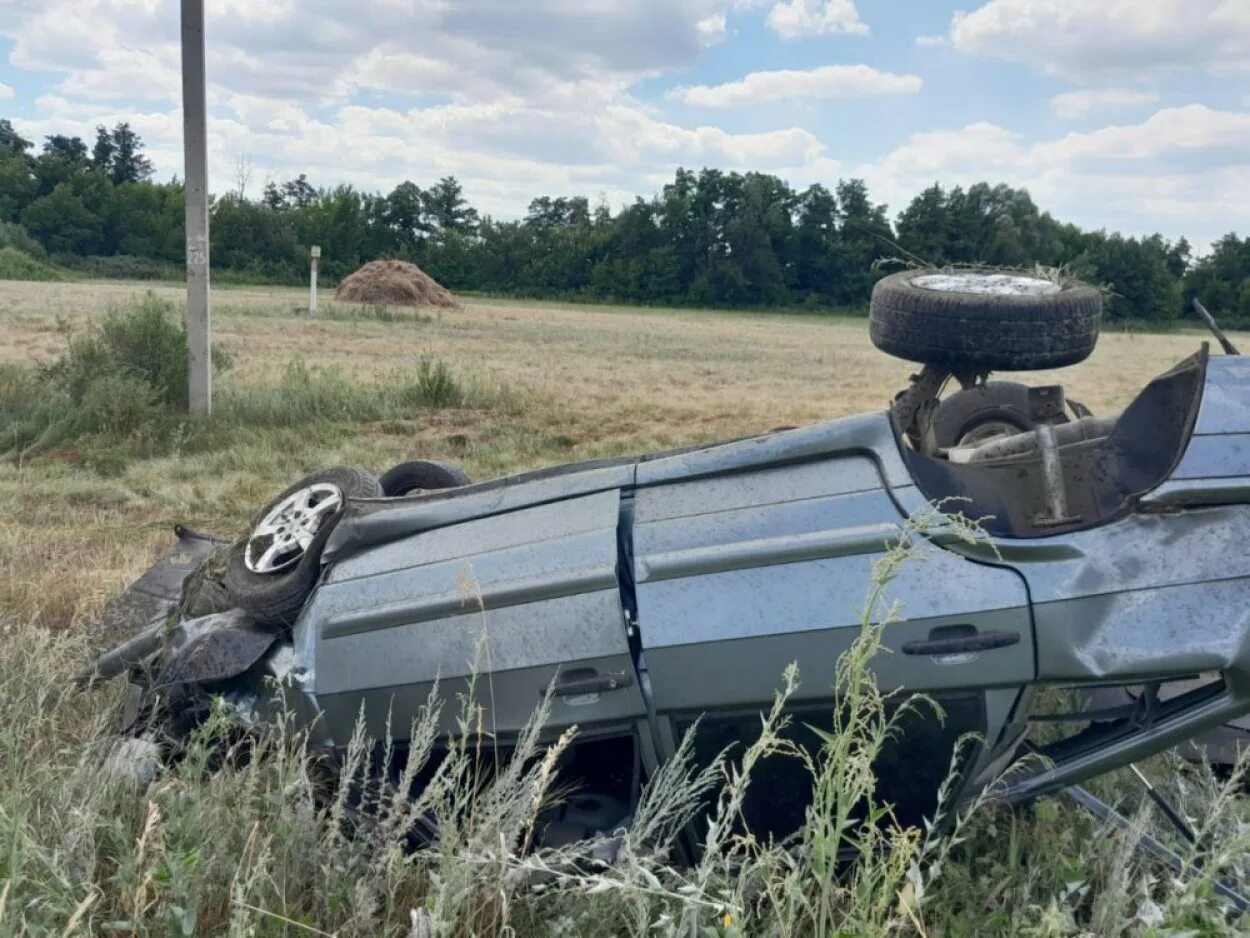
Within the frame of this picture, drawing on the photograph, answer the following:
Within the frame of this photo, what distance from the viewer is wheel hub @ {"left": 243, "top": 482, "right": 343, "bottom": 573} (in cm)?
355

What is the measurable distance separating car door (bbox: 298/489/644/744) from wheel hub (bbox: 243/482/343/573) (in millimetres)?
499

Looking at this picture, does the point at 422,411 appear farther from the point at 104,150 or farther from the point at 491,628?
the point at 104,150

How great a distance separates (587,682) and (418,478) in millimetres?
2021

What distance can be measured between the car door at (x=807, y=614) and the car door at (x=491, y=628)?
0.39ft

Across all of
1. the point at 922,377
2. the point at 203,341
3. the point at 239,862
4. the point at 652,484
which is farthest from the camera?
the point at 203,341

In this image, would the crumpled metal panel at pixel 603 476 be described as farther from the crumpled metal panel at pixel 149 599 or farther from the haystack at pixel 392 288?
the haystack at pixel 392 288

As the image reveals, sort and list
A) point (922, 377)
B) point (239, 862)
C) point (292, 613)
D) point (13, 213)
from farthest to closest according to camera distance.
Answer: point (13, 213) < point (922, 377) < point (292, 613) < point (239, 862)

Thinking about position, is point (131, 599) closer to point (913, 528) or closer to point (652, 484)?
point (652, 484)

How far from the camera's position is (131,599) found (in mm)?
4293

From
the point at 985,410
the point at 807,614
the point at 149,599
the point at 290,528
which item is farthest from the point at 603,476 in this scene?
the point at 985,410

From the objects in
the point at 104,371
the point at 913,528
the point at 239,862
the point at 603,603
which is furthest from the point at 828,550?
the point at 104,371

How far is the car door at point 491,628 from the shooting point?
263cm

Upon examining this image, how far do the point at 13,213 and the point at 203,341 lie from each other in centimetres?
5859

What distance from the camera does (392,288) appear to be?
38.9 m
